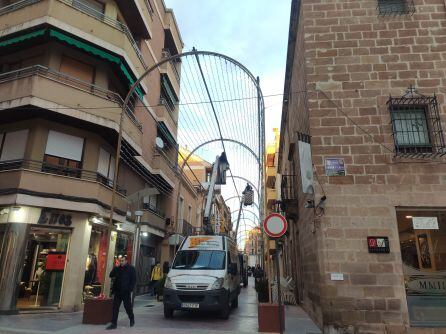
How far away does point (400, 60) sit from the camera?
34.7ft

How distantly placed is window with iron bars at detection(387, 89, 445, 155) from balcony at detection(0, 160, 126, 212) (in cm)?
1067

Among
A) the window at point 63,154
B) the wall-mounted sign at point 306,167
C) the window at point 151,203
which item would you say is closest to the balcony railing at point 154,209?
the window at point 151,203

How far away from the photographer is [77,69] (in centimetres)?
1485

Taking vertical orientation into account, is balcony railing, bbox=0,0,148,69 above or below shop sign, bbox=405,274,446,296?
above

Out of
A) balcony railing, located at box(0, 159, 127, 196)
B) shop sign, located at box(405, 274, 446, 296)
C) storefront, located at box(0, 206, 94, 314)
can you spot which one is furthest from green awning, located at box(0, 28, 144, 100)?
shop sign, located at box(405, 274, 446, 296)

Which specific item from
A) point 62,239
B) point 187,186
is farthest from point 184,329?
point 187,186

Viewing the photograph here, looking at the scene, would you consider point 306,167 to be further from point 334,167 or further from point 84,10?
point 84,10

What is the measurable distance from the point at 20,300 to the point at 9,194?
142 inches

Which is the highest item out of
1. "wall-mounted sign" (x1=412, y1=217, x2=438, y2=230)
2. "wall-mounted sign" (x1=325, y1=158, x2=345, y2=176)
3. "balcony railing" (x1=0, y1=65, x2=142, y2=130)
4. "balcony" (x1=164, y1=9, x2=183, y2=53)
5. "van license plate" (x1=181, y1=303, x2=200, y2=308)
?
"balcony" (x1=164, y1=9, x2=183, y2=53)

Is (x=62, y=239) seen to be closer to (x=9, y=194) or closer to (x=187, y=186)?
(x=9, y=194)

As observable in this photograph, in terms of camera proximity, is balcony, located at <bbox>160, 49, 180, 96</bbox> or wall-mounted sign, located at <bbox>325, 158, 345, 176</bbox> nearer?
wall-mounted sign, located at <bbox>325, 158, 345, 176</bbox>

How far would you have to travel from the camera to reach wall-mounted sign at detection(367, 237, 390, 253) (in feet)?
29.9

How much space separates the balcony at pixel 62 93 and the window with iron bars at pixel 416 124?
10.2 metres

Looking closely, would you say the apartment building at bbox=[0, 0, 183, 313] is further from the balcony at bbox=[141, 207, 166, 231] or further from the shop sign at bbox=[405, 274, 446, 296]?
the shop sign at bbox=[405, 274, 446, 296]
